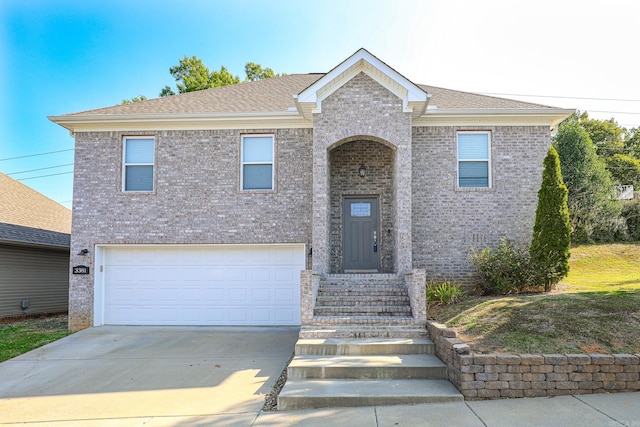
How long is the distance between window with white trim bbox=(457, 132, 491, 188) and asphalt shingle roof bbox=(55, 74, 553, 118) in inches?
34.8

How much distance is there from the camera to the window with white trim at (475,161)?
36.7 feet

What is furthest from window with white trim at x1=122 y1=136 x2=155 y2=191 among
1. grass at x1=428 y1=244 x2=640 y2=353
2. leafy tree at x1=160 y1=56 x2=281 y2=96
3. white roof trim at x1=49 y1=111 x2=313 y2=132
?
leafy tree at x1=160 y1=56 x2=281 y2=96

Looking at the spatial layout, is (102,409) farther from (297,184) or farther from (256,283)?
(297,184)

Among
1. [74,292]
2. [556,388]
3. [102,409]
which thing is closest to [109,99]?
[74,292]

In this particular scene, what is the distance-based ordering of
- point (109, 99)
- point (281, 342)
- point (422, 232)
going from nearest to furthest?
point (281, 342)
point (422, 232)
point (109, 99)

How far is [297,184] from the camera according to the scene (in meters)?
11.2

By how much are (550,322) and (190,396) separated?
220 inches

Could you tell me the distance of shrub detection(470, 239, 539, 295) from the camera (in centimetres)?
959

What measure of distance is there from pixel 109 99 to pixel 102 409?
1815 centimetres

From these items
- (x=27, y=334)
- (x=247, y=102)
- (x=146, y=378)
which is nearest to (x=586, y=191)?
(x=247, y=102)

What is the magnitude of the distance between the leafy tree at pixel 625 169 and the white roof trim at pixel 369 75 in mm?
23578

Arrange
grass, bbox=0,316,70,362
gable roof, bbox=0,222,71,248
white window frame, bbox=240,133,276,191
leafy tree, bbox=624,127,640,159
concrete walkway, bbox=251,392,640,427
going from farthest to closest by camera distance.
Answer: leafy tree, bbox=624,127,640,159
gable roof, bbox=0,222,71,248
white window frame, bbox=240,133,276,191
grass, bbox=0,316,70,362
concrete walkway, bbox=251,392,640,427

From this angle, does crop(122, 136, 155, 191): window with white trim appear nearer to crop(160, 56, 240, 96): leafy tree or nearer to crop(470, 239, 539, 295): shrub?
crop(470, 239, 539, 295): shrub

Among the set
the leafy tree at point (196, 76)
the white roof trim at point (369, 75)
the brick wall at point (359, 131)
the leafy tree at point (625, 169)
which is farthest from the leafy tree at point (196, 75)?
the leafy tree at point (625, 169)
